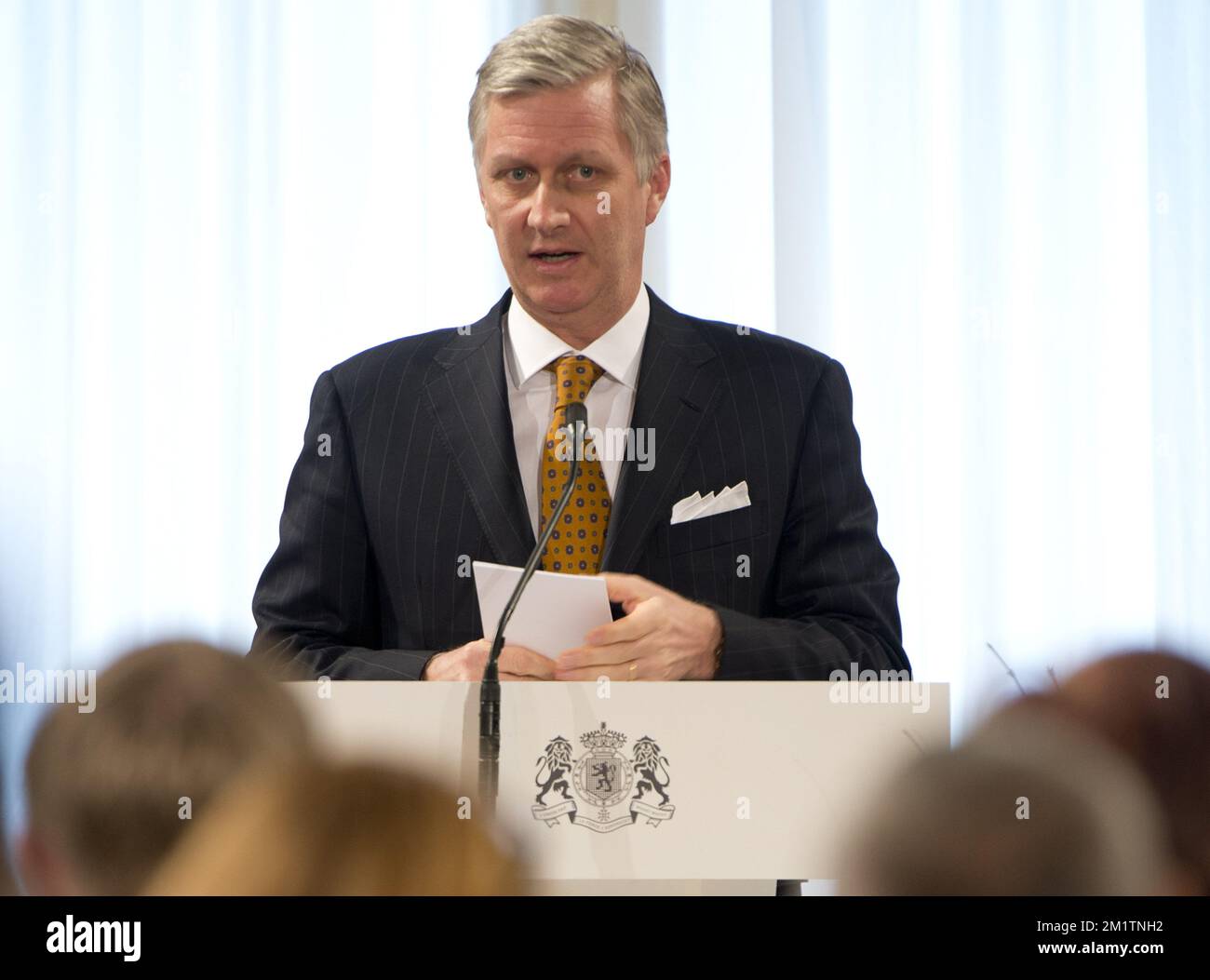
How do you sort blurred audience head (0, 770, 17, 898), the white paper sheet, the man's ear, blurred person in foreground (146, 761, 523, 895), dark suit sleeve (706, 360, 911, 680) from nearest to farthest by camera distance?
1. blurred person in foreground (146, 761, 523, 895)
2. blurred audience head (0, 770, 17, 898)
3. the white paper sheet
4. dark suit sleeve (706, 360, 911, 680)
5. the man's ear

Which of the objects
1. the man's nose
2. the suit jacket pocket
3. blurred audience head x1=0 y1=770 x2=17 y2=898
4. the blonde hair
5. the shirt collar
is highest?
the blonde hair

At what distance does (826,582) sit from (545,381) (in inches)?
18.8

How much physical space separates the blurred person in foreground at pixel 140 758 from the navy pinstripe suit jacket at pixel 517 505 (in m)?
0.86

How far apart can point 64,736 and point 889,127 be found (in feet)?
7.88

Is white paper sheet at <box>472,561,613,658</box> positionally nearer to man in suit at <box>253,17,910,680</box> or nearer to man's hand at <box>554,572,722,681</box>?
man's hand at <box>554,572,722,681</box>

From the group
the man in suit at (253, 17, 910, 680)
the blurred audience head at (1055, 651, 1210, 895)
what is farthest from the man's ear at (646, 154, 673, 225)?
the blurred audience head at (1055, 651, 1210, 895)

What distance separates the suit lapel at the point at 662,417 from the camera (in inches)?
67.7

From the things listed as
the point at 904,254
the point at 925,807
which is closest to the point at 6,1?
the point at 904,254

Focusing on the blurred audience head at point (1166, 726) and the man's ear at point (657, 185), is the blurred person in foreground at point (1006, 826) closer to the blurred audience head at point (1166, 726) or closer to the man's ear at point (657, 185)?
the blurred audience head at point (1166, 726)

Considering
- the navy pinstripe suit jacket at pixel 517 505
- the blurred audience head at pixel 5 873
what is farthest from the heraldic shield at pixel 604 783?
the navy pinstripe suit jacket at pixel 517 505

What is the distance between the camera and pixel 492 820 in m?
1.05

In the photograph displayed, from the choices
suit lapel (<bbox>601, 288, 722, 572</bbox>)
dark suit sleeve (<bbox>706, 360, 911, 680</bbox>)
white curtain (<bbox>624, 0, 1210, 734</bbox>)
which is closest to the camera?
dark suit sleeve (<bbox>706, 360, 911, 680</bbox>)

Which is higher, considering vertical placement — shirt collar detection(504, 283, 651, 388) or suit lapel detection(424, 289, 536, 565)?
shirt collar detection(504, 283, 651, 388)

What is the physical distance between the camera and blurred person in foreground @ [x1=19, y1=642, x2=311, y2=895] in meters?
0.72
